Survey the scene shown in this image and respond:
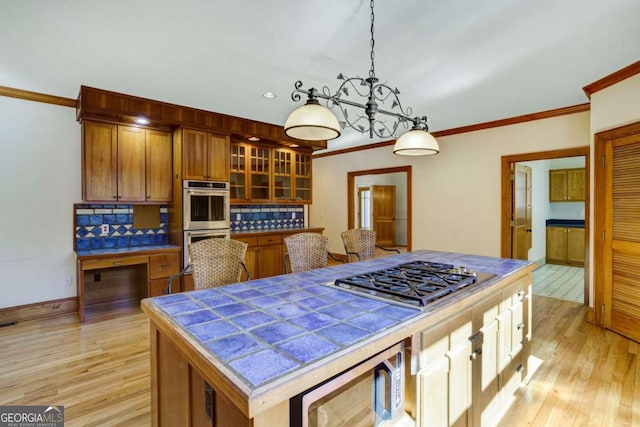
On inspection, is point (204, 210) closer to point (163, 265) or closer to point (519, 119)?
point (163, 265)

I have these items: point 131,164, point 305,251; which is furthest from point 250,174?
point 305,251

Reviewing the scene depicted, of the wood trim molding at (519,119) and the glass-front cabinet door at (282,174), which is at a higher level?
the wood trim molding at (519,119)

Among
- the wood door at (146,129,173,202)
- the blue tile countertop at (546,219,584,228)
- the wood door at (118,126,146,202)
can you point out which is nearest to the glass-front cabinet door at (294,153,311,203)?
the wood door at (146,129,173,202)

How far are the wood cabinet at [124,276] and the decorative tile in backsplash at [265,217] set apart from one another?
133 centimetres

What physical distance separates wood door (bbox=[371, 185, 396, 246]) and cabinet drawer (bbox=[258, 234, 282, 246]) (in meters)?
5.25

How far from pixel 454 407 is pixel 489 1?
2258mm

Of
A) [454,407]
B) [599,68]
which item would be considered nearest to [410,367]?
[454,407]

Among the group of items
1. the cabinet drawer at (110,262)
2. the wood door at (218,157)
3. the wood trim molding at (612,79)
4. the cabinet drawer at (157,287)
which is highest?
the wood trim molding at (612,79)

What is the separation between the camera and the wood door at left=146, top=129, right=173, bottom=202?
4020 mm

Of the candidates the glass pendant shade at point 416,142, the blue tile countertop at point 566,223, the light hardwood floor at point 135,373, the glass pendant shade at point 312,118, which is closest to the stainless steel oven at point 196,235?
the light hardwood floor at point 135,373

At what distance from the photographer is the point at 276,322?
Answer: 117cm

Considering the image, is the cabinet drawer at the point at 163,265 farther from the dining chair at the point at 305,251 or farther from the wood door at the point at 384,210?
the wood door at the point at 384,210

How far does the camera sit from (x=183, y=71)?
283 centimetres

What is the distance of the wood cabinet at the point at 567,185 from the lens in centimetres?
629
